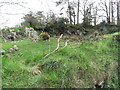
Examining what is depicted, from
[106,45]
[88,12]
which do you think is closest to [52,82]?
[106,45]

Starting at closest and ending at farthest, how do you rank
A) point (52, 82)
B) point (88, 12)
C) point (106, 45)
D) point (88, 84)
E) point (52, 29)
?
point (52, 82), point (88, 84), point (106, 45), point (52, 29), point (88, 12)

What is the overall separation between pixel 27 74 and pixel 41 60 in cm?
99

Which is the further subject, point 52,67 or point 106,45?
point 106,45

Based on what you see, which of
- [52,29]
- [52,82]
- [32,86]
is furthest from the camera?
[52,29]

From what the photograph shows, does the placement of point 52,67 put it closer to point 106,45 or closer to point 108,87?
point 108,87

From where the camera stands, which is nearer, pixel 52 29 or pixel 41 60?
pixel 41 60

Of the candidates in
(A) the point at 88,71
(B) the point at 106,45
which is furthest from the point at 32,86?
(B) the point at 106,45

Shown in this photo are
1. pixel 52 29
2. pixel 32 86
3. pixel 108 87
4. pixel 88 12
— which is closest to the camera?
pixel 32 86

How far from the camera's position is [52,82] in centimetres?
284

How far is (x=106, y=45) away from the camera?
6023 mm

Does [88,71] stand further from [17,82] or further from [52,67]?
[17,82]

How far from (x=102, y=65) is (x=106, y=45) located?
226 cm

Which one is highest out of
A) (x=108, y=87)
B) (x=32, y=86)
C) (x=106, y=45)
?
(x=106, y=45)

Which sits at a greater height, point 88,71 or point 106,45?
point 106,45
